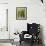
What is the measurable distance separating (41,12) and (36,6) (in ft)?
1.01

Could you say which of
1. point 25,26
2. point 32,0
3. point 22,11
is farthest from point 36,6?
point 25,26

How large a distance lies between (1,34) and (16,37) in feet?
2.01

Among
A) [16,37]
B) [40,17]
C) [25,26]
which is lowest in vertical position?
[16,37]

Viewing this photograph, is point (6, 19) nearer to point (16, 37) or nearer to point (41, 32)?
point (16, 37)

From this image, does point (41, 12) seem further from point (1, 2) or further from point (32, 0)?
point (1, 2)

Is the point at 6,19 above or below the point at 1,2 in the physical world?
below

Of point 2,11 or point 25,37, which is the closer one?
point 25,37

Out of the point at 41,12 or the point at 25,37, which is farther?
the point at 41,12

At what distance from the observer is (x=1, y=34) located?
4672 mm

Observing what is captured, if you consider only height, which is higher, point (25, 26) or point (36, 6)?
point (36, 6)

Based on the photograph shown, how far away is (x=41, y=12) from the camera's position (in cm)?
457

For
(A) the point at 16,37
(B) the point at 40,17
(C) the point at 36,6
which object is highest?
(C) the point at 36,6

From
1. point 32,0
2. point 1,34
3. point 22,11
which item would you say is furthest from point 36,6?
point 1,34

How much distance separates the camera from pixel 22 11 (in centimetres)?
468
